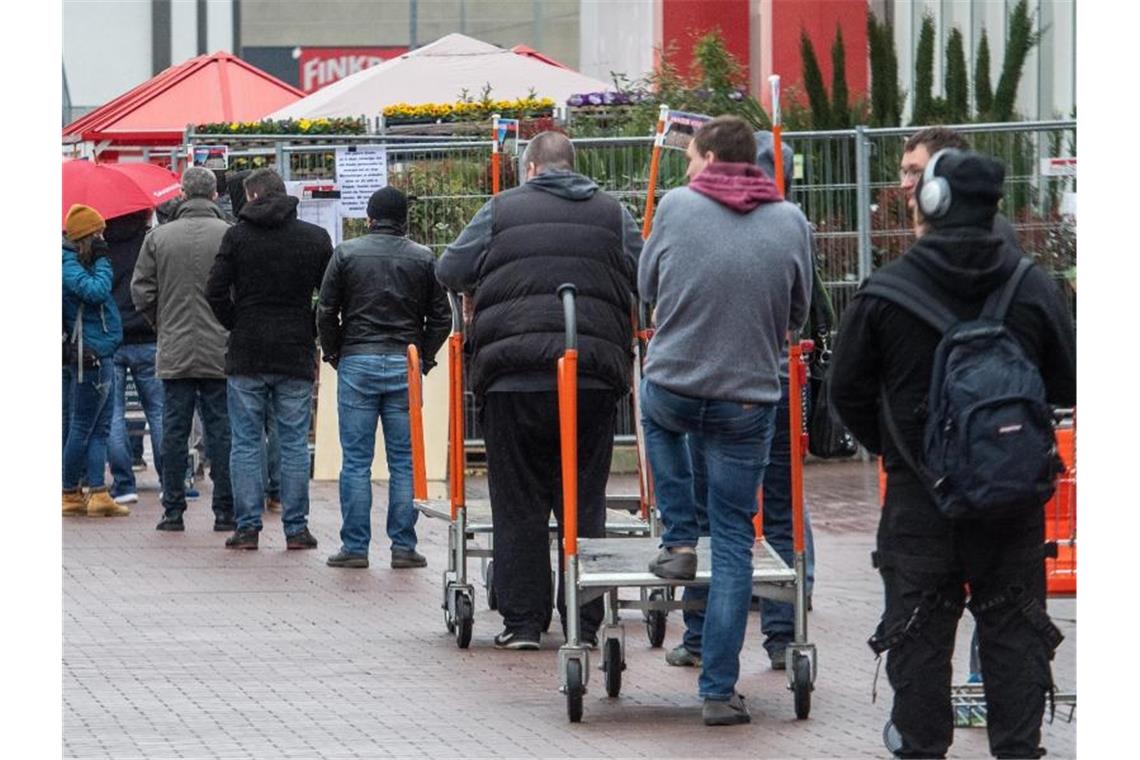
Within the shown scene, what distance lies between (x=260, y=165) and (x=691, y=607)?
1010 cm

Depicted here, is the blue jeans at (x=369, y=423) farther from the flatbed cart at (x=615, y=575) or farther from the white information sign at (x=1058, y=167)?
the white information sign at (x=1058, y=167)

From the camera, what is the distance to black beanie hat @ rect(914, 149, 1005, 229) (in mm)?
6438

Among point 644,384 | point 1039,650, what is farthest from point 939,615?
point 644,384

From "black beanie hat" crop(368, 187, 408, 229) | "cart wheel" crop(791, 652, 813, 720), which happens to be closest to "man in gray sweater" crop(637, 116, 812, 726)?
"cart wheel" crop(791, 652, 813, 720)

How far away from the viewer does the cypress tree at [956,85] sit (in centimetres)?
1892

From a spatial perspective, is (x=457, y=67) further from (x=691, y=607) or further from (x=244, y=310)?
(x=691, y=607)

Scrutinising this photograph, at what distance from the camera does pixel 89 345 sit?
47.0 feet

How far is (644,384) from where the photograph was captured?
8188 mm

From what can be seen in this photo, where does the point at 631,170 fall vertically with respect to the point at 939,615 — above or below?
above

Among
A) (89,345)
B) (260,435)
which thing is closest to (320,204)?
(89,345)

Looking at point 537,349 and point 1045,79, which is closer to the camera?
point 537,349

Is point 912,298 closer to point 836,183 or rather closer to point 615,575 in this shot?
point 615,575

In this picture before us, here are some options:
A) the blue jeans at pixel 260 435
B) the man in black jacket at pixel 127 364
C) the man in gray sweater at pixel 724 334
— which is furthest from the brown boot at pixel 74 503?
the man in gray sweater at pixel 724 334

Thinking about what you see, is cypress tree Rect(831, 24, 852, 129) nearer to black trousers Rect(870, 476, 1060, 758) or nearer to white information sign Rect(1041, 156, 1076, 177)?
white information sign Rect(1041, 156, 1076, 177)
